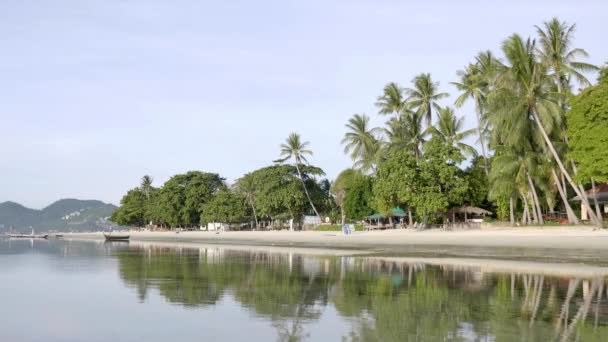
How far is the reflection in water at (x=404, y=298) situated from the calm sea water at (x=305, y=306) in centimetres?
3

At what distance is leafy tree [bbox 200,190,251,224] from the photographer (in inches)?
3460

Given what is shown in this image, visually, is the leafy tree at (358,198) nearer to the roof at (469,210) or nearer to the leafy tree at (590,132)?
the roof at (469,210)

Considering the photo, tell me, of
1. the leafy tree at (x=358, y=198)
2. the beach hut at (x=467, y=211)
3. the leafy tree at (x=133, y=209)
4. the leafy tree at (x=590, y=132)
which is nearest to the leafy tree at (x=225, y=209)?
the leafy tree at (x=358, y=198)

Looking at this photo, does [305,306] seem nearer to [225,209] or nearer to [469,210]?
[469,210]

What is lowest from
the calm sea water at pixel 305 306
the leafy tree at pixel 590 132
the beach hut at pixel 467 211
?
the calm sea water at pixel 305 306

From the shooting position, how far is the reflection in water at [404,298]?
34.0ft

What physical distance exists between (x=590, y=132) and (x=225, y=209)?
58.8 meters

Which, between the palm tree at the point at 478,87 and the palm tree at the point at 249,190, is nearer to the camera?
the palm tree at the point at 478,87

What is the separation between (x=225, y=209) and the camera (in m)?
87.8

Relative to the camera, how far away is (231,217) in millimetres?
87812

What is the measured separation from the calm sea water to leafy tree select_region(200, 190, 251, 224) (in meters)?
65.7

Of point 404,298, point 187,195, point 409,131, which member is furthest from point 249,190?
point 404,298

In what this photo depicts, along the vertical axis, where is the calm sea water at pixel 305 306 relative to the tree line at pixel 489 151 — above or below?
below

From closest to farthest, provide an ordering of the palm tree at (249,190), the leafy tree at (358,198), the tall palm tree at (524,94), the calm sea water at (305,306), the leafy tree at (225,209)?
the calm sea water at (305,306)
the tall palm tree at (524,94)
the leafy tree at (358,198)
the leafy tree at (225,209)
the palm tree at (249,190)
